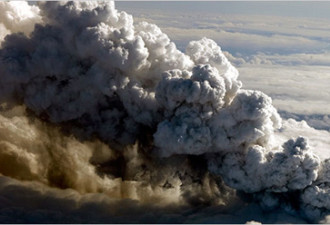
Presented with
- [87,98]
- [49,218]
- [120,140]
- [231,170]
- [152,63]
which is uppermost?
[152,63]

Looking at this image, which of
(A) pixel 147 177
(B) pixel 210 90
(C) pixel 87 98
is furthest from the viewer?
(A) pixel 147 177

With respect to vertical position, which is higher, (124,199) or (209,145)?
(209,145)

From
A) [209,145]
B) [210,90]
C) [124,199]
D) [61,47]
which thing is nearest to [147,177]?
[124,199]

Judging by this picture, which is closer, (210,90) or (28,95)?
(210,90)

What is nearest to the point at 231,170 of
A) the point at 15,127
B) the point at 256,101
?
the point at 256,101

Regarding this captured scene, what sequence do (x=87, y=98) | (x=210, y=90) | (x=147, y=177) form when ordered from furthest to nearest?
1. (x=147, y=177)
2. (x=87, y=98)
3. (x=210, y=90)

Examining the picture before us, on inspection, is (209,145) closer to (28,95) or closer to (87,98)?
(87,98)
